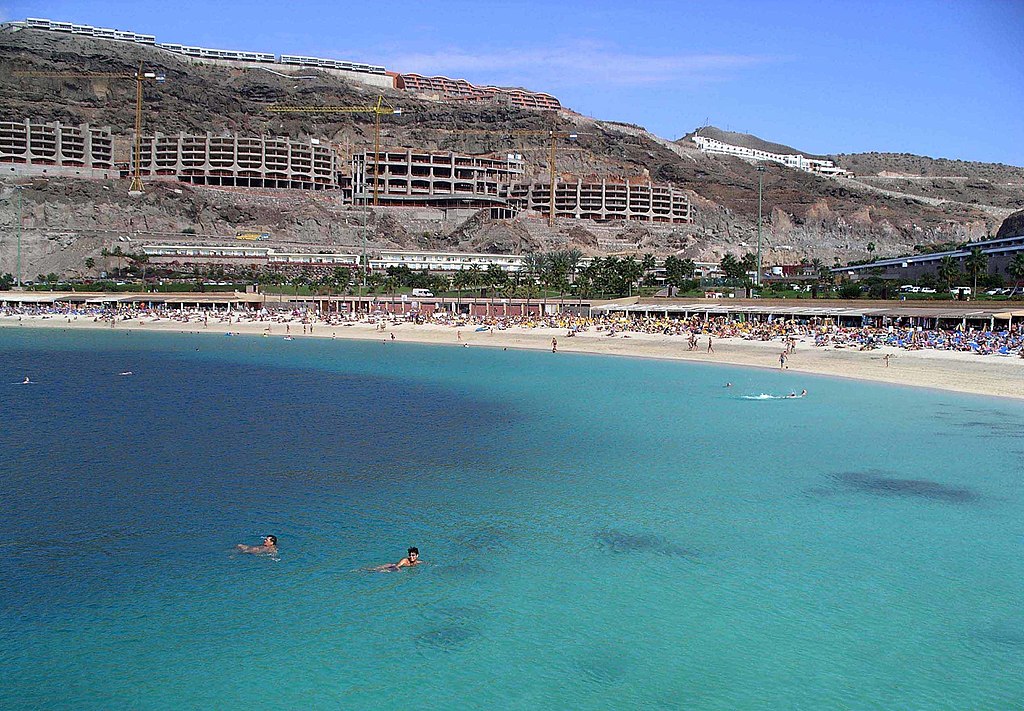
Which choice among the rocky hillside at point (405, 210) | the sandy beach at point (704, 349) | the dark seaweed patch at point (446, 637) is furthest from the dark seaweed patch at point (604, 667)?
the rocky hillside at point (405, 210)

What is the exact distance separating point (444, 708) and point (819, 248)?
12380cm

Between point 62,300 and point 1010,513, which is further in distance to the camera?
point 62,300

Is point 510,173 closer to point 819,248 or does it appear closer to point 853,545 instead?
point 819,248

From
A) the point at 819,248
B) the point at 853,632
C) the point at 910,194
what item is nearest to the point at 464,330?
the point at 853,632

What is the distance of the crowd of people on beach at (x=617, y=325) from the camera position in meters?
50.4

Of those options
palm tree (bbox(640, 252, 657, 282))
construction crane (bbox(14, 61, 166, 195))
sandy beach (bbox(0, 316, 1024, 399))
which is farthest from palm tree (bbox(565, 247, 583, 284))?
construction crane (bbox(14, 61, 166, 195))

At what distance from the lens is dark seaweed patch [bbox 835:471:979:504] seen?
71.6 feet

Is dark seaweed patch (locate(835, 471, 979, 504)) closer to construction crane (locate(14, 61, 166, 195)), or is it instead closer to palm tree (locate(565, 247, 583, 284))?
palm tree (locate(565, 247, 583, 284))

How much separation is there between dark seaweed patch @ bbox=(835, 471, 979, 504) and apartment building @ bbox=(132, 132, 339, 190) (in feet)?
380

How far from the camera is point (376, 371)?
4806 centimetres

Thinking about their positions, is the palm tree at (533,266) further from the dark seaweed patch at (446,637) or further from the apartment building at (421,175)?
the dark seaweed patch at (446,637)

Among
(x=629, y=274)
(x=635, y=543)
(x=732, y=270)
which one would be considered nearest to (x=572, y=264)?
(x=629, y=274)

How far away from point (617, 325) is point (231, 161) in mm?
78062

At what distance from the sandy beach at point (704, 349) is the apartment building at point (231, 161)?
53.9 meters
